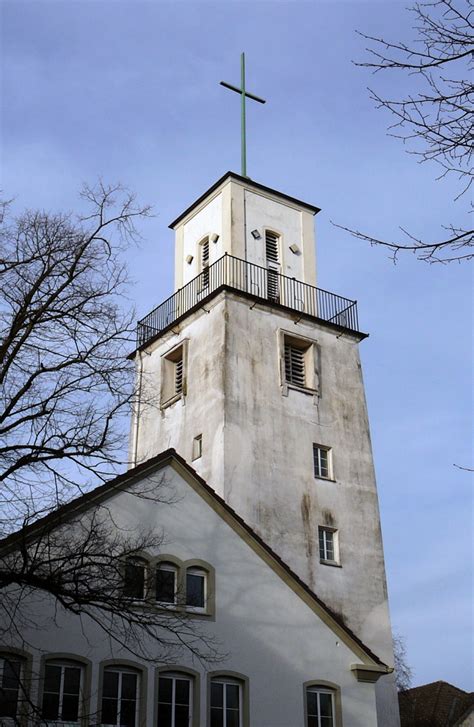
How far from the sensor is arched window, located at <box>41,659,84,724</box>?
17.8 m

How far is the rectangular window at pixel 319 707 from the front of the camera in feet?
68.7

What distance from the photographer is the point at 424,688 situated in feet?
173

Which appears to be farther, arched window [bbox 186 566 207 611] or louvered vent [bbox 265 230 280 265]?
louvered vent [bbox 265 230 280 265]

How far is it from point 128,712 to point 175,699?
1.08 meters

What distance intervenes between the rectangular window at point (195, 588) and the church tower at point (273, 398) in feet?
23.9

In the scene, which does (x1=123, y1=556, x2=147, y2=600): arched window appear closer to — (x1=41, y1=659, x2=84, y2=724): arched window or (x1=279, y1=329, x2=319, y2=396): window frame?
(x1=41, y1=659, x2=84, y2=724): arched window

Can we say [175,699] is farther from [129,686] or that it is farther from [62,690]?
[62,690]

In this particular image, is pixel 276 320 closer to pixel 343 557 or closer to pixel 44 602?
pixel 343 557

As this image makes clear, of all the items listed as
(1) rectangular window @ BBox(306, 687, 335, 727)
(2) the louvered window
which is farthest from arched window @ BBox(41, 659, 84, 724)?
(2) the louvered window

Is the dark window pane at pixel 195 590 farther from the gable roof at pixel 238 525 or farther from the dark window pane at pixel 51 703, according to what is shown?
the dark window pane at pixel 51 703

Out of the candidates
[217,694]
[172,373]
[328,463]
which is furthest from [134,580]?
[172,373]

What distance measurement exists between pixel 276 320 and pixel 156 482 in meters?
14.1

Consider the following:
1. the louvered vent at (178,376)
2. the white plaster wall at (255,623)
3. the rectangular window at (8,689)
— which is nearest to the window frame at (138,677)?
the white plaster wall at (255,623)

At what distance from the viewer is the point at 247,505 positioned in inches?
1163
